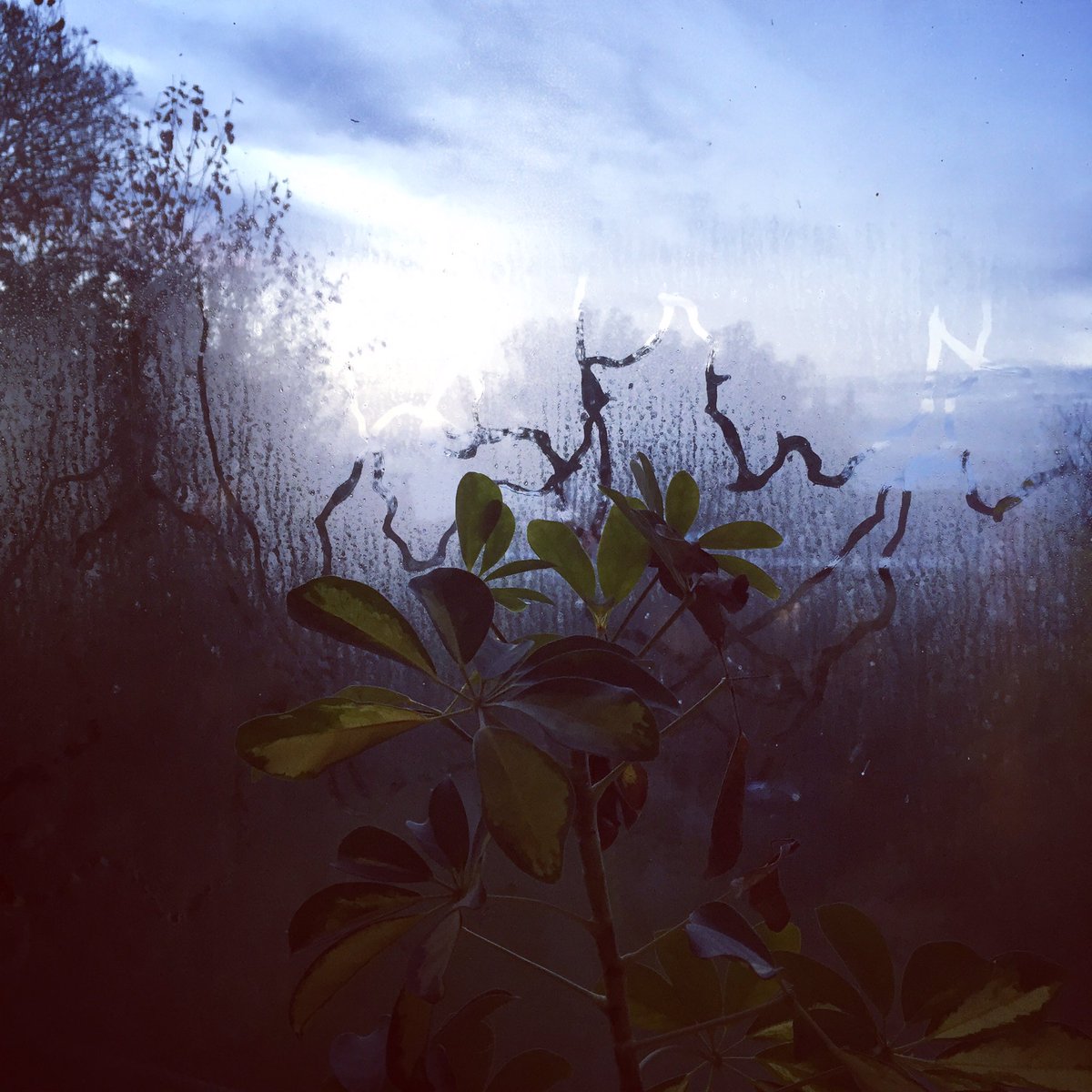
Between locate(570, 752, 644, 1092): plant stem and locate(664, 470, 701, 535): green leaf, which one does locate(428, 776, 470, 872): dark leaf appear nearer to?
locate(570, 752, 644, 1092): plant stem

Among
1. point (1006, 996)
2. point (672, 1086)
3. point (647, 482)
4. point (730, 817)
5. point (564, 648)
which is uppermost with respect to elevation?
point (647, 482)

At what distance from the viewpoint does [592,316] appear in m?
1.03

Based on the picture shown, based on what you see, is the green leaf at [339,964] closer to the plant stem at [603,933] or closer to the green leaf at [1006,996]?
the plant stem at [603,933]

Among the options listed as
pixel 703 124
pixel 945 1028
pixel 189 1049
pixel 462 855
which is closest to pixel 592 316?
pixel 703 124

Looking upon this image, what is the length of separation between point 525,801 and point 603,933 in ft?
0.61

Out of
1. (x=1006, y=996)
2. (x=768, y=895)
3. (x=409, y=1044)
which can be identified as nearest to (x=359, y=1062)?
(x=409, y=1044)

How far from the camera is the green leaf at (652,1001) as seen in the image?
A: 71 cm

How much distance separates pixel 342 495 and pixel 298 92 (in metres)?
0.47

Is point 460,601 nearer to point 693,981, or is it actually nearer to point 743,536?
point 743,536

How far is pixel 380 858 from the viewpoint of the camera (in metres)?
0.64

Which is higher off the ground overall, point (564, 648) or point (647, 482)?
point (647, 482)

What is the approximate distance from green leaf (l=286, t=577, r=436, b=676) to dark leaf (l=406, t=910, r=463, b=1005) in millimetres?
154

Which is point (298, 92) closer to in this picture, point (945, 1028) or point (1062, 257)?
point (1062, 257)

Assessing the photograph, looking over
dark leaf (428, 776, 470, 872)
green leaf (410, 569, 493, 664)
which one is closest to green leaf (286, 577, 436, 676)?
green leaf (410, 569, 493, 664)
